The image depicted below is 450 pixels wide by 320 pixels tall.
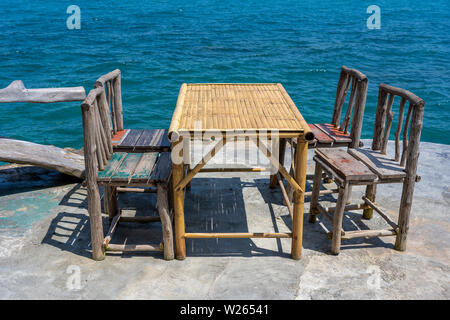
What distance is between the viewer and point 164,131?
5695 millimetres

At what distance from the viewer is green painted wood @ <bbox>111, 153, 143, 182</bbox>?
447 cm

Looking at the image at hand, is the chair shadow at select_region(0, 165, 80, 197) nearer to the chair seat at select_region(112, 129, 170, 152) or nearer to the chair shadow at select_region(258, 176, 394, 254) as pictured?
the chair seat at select_region(112, 129, 170, 152)

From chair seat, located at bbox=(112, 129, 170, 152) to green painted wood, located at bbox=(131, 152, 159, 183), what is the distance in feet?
0.40

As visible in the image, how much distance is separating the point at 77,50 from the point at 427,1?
30.5m

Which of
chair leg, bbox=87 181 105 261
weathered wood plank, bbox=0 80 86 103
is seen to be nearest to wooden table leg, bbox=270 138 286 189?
chair leg, bbox=87 181 105 261

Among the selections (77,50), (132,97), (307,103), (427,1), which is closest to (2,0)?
(77,50)

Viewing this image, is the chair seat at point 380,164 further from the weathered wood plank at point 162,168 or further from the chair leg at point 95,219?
the chair leg at point 95,219

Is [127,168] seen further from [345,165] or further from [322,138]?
[322,138]

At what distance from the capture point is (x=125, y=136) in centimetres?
548

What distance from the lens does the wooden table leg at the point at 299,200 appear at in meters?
4.37

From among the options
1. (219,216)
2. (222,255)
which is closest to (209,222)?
(219,216)

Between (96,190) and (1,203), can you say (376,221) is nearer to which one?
(96,190)

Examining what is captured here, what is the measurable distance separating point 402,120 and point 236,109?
1.86 meters

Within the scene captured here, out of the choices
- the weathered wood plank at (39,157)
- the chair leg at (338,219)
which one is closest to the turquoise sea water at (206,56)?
the weathered wood plank at (39,157)
